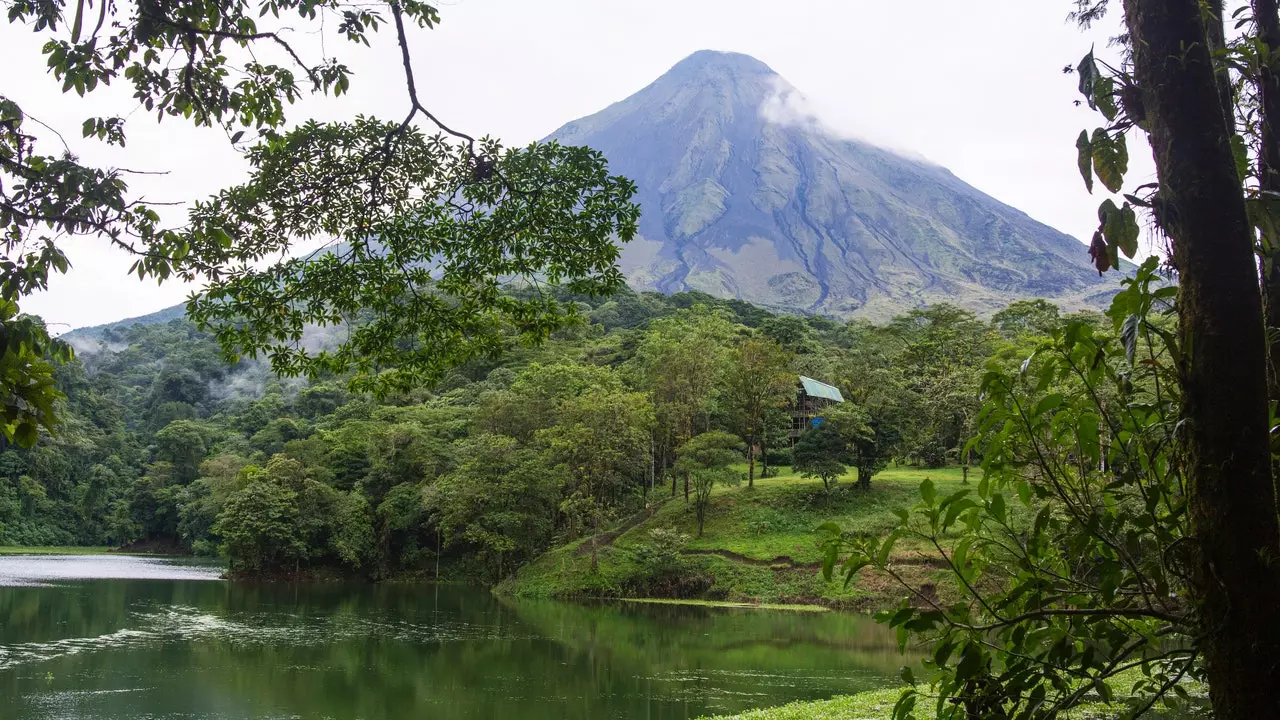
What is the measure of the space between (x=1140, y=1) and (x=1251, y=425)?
3.07ft

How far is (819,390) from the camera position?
3375cm

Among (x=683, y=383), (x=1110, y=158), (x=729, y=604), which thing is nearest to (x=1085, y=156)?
(x=1110, y=158)

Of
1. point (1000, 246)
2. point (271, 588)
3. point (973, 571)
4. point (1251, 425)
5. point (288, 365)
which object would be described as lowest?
point (271, 588)

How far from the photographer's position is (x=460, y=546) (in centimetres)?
3072

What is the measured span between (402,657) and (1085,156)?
13910 mm

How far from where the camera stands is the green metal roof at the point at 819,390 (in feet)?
109

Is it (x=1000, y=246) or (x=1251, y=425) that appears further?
(x=1000, y=246)

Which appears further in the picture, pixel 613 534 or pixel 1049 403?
pixel 613 534

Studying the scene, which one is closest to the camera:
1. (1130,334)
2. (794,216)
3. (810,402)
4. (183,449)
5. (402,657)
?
(1130,334)

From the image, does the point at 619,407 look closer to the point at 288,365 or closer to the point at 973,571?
the point at 288,365

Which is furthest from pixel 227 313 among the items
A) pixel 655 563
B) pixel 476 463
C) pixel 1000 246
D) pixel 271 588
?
pixel 1000 246

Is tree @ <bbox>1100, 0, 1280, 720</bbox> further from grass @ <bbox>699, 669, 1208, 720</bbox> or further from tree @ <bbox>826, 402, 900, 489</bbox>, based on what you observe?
tree @ <bbox>826, 402, 900, 489</bbox>

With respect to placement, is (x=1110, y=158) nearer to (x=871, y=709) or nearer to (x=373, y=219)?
(x=373, y=219)

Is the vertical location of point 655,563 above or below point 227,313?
below
